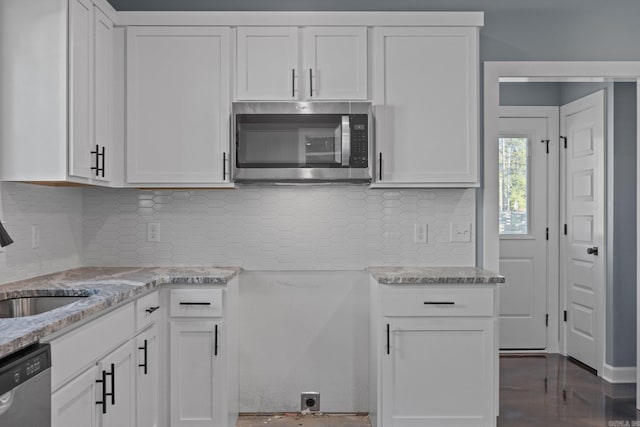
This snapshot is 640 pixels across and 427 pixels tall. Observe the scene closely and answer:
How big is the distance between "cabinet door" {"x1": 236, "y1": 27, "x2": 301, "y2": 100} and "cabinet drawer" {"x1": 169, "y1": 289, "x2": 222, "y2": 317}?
1.14 meters

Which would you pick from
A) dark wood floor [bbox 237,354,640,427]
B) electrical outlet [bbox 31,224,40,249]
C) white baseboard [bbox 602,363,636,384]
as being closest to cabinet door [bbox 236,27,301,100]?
electrical outlet [bbox 31,224,40,249]

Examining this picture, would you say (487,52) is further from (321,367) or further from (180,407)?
(180,407)

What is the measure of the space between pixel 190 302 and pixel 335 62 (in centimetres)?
154

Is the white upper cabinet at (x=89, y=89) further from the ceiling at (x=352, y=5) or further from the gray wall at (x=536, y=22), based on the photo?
the gray wall at (x=536, y=22)

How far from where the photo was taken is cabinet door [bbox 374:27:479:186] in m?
2.97

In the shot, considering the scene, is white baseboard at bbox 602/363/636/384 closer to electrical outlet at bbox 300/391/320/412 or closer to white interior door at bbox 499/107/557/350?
white interior door at bbox 499/107/557/350

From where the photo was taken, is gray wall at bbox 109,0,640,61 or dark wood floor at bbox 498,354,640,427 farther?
gray wall at bbox 109,0,640,61

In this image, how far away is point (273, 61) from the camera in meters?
2.97

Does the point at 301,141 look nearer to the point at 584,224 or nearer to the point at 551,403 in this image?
the point at 551,403

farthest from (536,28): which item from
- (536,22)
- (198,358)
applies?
(198,358)

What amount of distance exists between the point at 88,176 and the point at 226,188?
0.78m

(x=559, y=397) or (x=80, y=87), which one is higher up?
(x=80, y=87)

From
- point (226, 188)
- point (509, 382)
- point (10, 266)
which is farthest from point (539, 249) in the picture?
point (10, 266)

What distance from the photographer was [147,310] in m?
2.49
